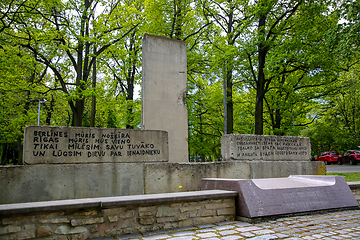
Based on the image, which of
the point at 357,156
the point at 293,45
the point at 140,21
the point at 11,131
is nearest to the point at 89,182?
the point at 293,45

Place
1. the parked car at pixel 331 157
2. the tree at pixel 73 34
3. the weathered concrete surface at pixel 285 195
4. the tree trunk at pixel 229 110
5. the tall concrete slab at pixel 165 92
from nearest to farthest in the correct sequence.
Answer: the weathered concrete surface at pixel 285 195 < the tall concrete slab at pixel 165 92 < the tree at pixel 73 34 < the tree trunk at pixel 229 110 < the parked car at pixel 331 157

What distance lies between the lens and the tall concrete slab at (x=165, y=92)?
864 cm

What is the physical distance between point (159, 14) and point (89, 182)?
42.3 feet

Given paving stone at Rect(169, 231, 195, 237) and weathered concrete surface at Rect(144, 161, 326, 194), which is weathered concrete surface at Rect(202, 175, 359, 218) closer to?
weathered concrete surface at Rect(144, 161, 326, 194)

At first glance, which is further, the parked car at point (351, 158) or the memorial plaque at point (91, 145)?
the parked car at point (351, 158)

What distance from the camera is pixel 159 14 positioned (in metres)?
16.5

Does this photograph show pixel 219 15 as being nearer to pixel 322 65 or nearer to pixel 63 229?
pixel 322 65

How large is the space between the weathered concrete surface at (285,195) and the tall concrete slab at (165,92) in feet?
8.38

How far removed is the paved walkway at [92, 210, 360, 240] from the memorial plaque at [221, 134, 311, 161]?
11.6 feet

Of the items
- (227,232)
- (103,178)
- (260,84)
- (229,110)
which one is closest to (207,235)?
(227,232)

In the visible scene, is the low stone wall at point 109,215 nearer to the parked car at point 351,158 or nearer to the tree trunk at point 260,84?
the tree trunk at point 260,84

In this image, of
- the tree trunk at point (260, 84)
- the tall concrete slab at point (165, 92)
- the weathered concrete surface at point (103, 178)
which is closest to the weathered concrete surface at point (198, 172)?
the weathered concrete surface at point (103, 178)

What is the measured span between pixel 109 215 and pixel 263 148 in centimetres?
Result: 618

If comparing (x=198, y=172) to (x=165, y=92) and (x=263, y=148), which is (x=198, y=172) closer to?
(x=263, y=148)
